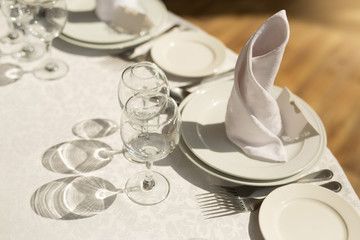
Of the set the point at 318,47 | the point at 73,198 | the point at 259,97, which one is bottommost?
the point at 318,47

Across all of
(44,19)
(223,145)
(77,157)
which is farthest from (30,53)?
(223,145)

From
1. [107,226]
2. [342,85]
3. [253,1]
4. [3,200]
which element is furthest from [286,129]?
[253,1]

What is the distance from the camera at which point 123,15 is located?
58.9 inches

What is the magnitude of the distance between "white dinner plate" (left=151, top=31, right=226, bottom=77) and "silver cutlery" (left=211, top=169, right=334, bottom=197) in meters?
0.42

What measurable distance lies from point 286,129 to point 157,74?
36cm

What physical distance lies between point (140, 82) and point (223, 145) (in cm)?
26

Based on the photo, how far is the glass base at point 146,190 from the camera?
105 centimetres

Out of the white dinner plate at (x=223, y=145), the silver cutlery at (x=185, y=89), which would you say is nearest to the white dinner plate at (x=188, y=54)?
the silver cutlery at (x=185, y=89)

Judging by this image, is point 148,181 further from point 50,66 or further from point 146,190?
point 50,66

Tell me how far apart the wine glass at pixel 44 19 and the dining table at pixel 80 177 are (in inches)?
4.5

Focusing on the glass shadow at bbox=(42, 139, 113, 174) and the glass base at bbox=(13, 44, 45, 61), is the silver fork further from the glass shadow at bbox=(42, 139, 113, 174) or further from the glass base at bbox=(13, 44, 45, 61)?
the glass base at bbox=(13, 44, 45, 61)

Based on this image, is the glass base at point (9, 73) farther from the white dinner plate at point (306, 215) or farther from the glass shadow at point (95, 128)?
the white dinner plate at point (306, 215)

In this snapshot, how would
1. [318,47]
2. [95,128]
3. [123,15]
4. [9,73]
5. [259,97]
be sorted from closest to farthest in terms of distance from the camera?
[259,97]
[95,128]
[9,73]
[123,15]
[318,47]

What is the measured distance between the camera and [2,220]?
988mm
